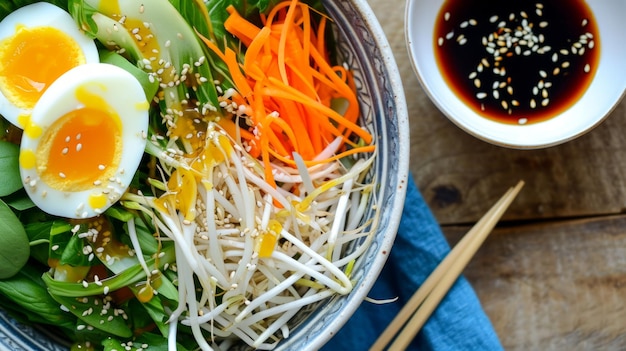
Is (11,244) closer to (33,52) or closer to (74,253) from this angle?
(74,253)

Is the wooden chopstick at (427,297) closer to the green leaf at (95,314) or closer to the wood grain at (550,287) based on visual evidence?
the wood grain at (550,287)

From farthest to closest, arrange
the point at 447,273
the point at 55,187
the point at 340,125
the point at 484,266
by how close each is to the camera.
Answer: the point at 484,266
the point at 447,273
the point at 340,125
the point at 55,187

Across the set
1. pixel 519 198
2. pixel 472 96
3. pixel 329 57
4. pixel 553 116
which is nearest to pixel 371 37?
pixel 329 57

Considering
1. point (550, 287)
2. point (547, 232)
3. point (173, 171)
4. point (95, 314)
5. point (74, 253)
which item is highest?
point (173, 171)

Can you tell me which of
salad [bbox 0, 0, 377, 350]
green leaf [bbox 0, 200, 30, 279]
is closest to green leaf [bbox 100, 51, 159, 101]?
salad [bbox 0, 0, 377, 350]

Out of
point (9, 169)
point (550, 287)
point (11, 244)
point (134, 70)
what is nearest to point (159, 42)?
point (134, 70)

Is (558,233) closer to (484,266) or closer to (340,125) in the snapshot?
(484,266)

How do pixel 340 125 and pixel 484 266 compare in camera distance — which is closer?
pixel 340 125
